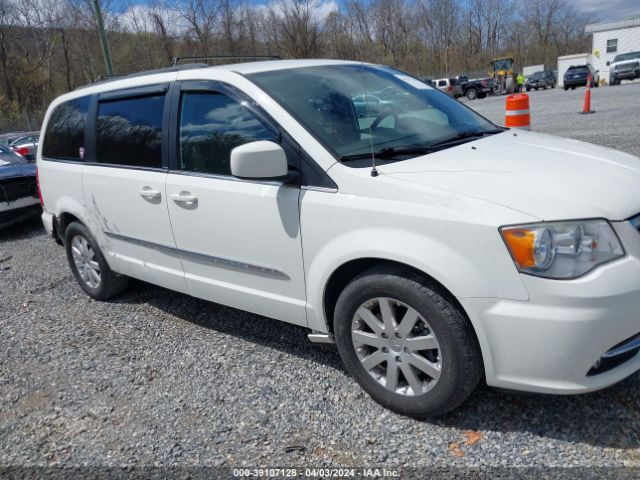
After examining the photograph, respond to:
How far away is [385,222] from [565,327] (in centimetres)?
88

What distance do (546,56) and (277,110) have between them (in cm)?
8141

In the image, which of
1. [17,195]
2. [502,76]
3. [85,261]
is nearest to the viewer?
[85,261]

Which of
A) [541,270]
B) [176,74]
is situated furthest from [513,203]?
[176,74]

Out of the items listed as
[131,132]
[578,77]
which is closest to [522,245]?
[131,132]

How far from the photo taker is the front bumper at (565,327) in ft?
7.09

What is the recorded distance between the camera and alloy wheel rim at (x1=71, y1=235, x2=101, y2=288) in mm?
4715

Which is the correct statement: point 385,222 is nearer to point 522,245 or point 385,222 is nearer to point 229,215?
point 522,245

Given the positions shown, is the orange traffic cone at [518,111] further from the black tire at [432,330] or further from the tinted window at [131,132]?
the black tire at [432,330]

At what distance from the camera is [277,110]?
2982 mm

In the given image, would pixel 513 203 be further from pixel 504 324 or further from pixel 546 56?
pixel 546 56

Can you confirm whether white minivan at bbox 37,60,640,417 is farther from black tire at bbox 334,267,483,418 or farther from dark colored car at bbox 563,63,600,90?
dark colored car at bbox 563,63,600,90

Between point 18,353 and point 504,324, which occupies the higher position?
point 504,324

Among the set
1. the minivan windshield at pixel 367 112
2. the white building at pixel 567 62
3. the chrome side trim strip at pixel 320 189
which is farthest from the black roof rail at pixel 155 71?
the white building at pixel 567 62

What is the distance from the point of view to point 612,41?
137 ft
